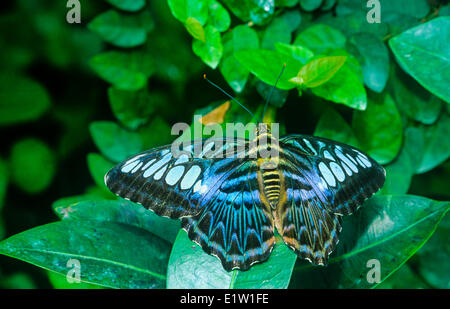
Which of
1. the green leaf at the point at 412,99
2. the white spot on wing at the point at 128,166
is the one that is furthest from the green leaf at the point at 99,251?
the green leaf at the point at 412,99

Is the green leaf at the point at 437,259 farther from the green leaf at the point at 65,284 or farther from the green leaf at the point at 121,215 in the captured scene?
the green leaf at the point at 65,284

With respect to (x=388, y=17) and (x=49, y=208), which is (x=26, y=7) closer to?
(x=49, y=208)

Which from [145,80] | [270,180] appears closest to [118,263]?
[270,180]

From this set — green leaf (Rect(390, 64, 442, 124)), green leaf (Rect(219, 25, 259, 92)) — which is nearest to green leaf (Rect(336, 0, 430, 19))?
green leaf (Rect(390, 64, 442, 124))

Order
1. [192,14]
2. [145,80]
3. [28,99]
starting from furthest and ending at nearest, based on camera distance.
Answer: [28,99], [145,80], [192,14]

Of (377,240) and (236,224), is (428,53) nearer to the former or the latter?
(377,240)

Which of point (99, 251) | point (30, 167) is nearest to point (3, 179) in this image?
point (30, 167)

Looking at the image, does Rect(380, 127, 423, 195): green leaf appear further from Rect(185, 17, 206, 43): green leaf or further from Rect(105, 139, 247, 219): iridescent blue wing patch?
Rect(185, 17, 206, 43): green leaf
